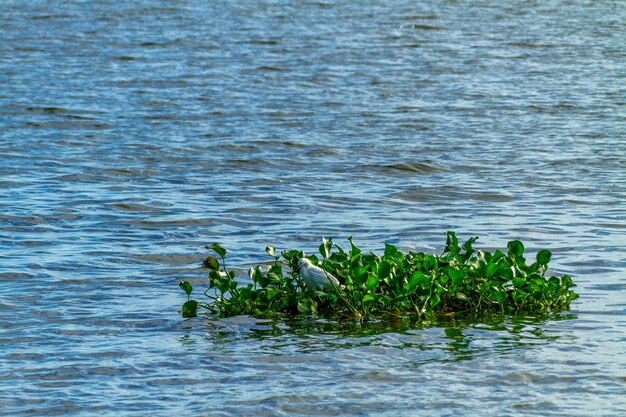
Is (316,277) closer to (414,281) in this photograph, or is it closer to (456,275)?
(414,281)

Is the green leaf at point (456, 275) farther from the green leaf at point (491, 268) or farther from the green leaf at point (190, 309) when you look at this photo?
the green leaf at point (190, 309)

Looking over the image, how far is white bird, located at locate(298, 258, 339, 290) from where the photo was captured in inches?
322

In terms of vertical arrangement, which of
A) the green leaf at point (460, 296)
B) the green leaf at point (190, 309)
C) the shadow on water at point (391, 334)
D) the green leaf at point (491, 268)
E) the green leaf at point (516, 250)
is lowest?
the shadow on water at point (391, 334)

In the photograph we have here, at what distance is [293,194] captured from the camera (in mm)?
13070

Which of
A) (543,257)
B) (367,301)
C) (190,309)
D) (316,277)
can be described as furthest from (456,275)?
(190,309)

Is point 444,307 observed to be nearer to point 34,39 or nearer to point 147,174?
point 147,174

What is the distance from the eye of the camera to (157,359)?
750 centimetres

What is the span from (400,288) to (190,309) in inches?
57.2

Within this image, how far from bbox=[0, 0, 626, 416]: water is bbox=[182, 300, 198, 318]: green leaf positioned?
11cm

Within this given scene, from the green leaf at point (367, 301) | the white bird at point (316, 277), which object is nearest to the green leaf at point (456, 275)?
the green leaf at point (367, 301)

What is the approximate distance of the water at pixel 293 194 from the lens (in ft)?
23.3

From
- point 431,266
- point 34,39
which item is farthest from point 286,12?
point 431,266

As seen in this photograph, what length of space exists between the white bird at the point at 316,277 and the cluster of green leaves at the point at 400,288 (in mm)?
51

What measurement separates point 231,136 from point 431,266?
336 inches
